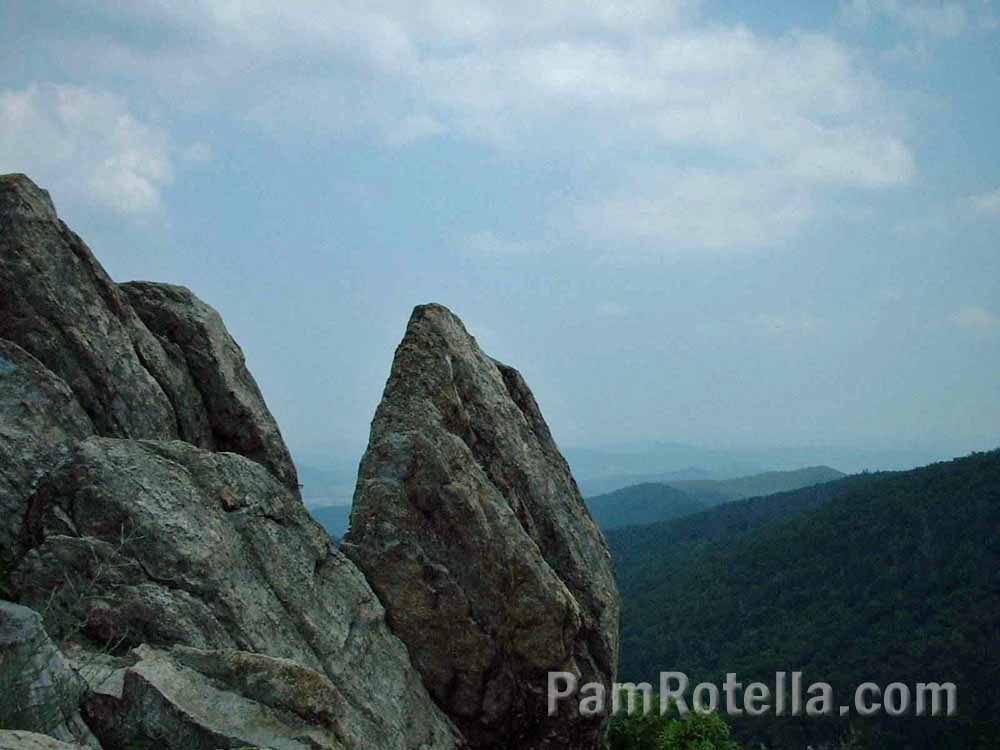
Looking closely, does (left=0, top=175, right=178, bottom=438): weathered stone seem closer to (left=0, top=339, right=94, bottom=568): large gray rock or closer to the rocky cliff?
the rocky cliff

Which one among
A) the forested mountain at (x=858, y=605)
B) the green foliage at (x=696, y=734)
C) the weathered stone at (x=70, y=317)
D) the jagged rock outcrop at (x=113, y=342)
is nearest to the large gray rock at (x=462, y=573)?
the jagged rock outcrop at (x=113, y=342)

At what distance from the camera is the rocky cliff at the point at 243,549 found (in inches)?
481

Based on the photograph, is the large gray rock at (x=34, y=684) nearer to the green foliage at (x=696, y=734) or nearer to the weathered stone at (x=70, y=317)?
the weathered stone at (x=70, y=317)

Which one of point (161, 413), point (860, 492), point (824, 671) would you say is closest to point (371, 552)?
point (161, 413)

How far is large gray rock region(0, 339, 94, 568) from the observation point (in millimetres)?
14586

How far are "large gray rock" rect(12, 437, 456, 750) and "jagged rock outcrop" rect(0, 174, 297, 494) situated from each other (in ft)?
9.63

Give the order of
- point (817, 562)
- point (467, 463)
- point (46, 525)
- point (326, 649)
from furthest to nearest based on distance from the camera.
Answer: point (817, 562) → point (467, 463) → point (326, 649) → point (46, 525)

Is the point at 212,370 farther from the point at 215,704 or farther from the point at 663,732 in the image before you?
the point at 663,732

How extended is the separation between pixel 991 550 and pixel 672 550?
2803 inches

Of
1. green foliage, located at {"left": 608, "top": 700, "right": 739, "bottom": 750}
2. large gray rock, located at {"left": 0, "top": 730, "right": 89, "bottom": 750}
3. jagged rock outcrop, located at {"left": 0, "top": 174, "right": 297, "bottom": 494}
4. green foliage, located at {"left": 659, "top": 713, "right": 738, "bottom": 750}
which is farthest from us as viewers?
green foliage, located at {"left": 608, "top": 700, "right": 739, "bottom": 750}

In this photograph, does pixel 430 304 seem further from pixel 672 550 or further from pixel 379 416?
pixel 672 550

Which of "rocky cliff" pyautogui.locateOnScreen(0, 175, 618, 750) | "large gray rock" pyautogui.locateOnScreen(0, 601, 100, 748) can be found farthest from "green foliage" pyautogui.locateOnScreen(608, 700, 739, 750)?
"large gray rock" pyautogui.locateOnScreen(0, 601, 100, 748)

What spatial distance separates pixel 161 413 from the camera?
1922 centimetres

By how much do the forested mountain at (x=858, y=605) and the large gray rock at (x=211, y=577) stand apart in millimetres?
97125
